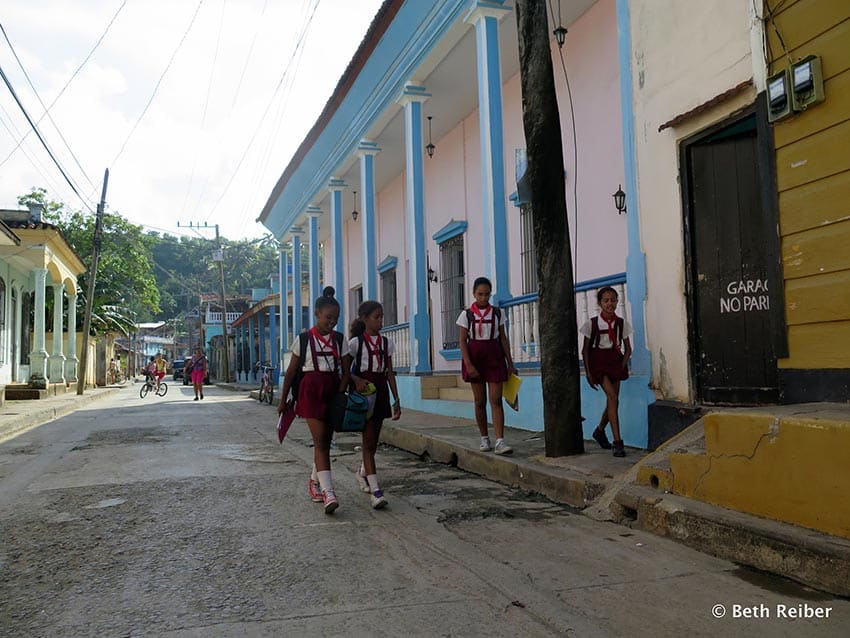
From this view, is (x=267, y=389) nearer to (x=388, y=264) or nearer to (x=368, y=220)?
(x=388, y=264)

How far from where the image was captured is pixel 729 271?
17.5 ft

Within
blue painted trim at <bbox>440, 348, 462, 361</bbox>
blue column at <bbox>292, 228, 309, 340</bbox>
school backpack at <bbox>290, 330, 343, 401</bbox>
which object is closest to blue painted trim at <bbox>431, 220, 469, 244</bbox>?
blue painted trim at <bbox>440, 348, 462, 361</bbox>

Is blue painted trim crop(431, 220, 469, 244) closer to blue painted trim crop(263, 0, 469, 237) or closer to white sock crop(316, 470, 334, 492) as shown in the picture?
blue painted trim crop(263, 0, 469, 237)

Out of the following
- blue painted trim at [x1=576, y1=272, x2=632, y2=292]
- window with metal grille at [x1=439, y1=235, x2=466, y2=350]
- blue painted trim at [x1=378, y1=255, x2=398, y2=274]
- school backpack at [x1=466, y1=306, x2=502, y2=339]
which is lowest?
school backpack at [x1=466, y1=306, x2=502, y2=339]

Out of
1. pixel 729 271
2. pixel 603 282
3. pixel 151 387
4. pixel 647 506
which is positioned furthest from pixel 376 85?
pixel 151 387

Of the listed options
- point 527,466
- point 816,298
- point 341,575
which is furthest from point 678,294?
point 341,575

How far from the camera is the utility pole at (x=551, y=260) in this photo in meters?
5.61

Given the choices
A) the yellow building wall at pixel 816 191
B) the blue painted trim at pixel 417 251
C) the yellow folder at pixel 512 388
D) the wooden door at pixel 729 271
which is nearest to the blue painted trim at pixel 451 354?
the blue painted trim at pixel 417 251

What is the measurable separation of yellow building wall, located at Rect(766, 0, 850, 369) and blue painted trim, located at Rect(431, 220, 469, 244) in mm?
7940

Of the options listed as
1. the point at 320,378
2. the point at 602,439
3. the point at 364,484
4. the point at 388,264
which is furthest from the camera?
the point at 388,264

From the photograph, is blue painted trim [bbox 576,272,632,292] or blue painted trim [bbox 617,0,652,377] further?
blue painted trim [bbox 576,272,632,292]

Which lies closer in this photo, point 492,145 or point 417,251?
point 492,145

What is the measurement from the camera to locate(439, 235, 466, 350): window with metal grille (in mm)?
12852

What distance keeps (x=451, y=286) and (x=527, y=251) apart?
3019 millimetres
